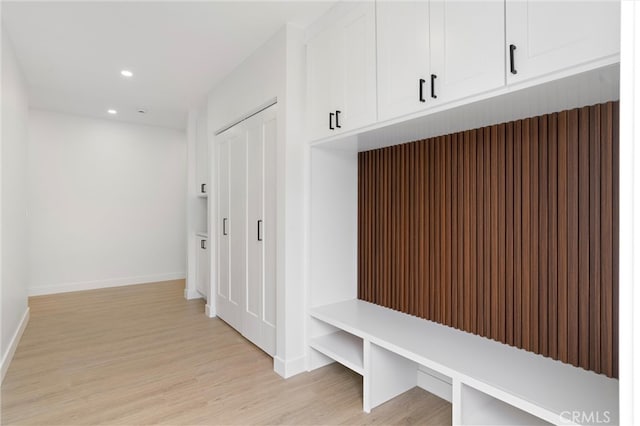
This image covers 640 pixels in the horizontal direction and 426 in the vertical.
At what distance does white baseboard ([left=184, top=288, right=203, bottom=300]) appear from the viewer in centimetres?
456

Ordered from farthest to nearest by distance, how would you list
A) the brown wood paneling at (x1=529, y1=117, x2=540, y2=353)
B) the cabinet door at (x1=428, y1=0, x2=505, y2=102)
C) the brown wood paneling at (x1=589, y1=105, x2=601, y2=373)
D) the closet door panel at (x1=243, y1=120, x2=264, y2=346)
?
the closet door panel at (x1=243, y1=120, x2=264, y2=346) → the brown wood paneling at (x1=529, y1=117, x2=540, y2=353) → the brown wood paneling at (x1=589, y1=105, x2=601, y2=373) → the cabinet door at (x1=428, y1=0, x2=505, y2=102)

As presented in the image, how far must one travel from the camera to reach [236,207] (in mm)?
3275

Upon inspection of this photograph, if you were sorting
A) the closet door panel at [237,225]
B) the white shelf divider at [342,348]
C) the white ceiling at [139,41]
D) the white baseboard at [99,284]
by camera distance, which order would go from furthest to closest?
the white baseboard at [99,284]
the closet door panel at [237,225]
the white ceiling at [139,41]
the white shelf divider at [342,348]

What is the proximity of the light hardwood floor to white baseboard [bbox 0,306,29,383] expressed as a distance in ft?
0.17

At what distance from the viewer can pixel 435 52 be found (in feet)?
5.33

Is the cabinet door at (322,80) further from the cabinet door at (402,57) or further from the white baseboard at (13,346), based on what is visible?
the white baseboard at (13,346)

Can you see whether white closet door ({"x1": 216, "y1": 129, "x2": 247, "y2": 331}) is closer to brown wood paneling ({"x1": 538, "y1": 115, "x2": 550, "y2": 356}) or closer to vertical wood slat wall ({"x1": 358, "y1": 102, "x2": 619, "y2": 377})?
vertical wood slat wall ({"x1": 358, "y1": 102, "x2": 619, "y2": 377})

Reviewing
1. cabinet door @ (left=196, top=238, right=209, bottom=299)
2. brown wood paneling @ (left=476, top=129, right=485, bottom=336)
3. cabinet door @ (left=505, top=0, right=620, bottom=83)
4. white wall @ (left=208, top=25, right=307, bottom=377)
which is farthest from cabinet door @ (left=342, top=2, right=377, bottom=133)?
cabinet door @ (left=196, top=238, right=209, bottom=299)

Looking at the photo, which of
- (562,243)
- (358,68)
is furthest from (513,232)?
(358,68)

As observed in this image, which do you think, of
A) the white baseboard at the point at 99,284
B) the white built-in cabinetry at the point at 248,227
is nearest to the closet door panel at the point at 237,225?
the white built-in cabinetry at the point at 248,227

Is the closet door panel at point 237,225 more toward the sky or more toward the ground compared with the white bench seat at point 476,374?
more toward the sky

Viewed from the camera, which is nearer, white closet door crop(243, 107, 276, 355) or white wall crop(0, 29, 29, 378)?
white wall crop(0, 29, 29, 378)

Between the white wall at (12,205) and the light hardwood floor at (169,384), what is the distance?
8.6 inches

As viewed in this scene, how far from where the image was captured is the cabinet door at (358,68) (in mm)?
1960
